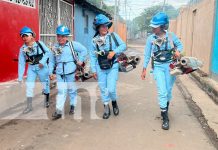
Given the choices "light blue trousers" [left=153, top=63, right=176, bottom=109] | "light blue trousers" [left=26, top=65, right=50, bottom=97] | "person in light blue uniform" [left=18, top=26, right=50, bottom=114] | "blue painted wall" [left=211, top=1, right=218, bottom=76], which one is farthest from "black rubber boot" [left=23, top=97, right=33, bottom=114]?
"blue painted wall" [left=211, top=1, right=218, bottom=76]

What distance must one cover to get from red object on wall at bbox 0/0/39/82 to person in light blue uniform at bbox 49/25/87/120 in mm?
1335

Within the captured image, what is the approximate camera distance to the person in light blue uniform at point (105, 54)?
20.1ft

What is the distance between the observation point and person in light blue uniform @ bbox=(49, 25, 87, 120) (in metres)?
6.11

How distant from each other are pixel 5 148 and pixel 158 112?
330cm

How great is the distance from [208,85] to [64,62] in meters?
4.63

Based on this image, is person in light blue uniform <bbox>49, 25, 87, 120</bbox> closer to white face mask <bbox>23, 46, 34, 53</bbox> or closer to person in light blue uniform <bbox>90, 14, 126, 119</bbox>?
person in light blue uniform <bbox>90, 14, 126, 119</bbox>

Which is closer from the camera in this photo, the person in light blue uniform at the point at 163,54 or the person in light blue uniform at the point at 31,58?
the person in light blue uniform at the point at 163,54

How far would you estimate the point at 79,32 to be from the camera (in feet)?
51.9

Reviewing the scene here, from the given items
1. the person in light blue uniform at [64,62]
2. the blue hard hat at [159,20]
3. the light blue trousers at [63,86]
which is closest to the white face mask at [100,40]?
the person in light blue uniform at [64,62]

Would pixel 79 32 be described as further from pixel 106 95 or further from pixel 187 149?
pixel 187 149

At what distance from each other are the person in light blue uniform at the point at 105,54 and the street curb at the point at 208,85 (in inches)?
114

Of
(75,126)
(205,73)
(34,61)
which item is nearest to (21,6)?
(34,61)

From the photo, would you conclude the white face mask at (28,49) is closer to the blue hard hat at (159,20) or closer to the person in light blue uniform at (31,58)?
the person in light blue uniform at (31,58)

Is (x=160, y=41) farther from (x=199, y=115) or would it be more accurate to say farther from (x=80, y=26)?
(x=80, y=26)
